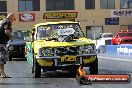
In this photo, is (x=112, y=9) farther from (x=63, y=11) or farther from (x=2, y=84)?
(x=2, y=84)

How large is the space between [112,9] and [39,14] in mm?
10669

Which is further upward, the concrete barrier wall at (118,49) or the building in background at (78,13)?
the building in background at (78,13)

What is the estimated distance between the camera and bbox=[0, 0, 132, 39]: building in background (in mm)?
60188

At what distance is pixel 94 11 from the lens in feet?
200

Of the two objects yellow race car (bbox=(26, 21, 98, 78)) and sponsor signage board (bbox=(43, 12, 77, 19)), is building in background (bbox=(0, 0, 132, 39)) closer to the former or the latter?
sponsor signage board (bbox=(43, 12, 77, 19))

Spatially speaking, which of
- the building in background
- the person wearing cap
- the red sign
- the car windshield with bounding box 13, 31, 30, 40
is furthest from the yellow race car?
the building in background

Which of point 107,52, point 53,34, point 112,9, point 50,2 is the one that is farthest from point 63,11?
point 53,34

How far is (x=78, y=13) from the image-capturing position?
60906mm

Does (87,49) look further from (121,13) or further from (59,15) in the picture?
(121,13)

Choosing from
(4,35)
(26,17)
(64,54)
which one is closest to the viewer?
(64,54)

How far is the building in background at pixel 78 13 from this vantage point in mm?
60188

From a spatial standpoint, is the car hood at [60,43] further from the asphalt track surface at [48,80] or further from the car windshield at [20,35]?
the car windshield at [20,35]

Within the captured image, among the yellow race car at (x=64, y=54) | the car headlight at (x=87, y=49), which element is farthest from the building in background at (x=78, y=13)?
the car headlight at (x=87, y=49)

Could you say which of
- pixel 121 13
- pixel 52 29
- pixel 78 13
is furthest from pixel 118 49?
pixel 121 13
